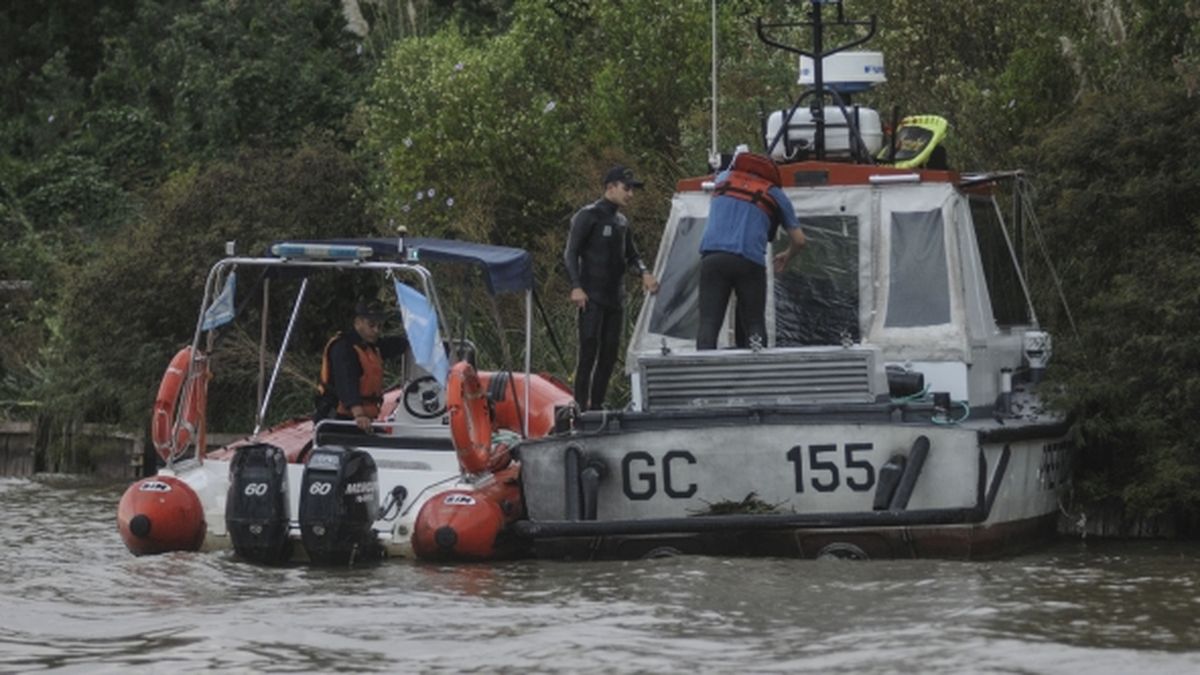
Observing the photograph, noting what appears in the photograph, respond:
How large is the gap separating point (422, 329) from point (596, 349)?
1466mm

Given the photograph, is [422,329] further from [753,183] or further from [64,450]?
[64,450]

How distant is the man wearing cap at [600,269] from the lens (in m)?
16.8

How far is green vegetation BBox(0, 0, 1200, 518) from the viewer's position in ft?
56.1

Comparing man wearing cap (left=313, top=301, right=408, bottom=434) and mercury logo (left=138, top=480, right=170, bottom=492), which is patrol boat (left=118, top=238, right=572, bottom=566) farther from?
man wearing cap (left=313, top=301, right=408, bottom=434)

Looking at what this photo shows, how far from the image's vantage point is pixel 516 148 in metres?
25.1

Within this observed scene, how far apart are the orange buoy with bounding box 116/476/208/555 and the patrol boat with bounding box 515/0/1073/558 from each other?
219 cm

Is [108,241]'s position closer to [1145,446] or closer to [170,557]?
[170,557]

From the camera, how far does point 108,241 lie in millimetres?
27812

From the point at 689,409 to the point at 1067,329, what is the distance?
14.3 ft

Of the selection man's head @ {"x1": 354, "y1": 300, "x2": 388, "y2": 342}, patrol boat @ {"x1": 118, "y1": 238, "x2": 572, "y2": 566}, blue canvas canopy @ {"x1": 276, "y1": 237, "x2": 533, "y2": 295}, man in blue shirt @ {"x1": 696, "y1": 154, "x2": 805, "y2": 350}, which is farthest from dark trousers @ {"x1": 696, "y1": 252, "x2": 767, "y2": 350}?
man's head @ {"x1": 354, "y1": 300, "x2": 388, "y2": 342}

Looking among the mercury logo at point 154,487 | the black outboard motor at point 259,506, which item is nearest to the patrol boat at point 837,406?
the black outboard motor at point 259,506

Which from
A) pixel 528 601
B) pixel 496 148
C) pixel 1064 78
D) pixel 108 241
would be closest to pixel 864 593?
pixel 528 601

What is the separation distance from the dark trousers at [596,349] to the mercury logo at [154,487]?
2.81m

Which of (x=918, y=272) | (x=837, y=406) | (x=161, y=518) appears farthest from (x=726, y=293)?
(x=161, y=518)
